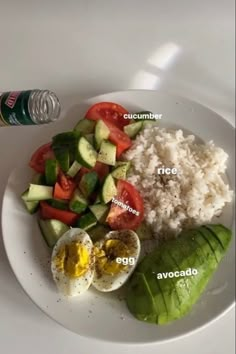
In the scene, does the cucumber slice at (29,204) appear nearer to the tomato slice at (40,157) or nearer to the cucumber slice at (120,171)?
the tomato slice at (40,157)

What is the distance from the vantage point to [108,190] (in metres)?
0.97

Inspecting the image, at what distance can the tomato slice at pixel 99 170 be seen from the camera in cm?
100

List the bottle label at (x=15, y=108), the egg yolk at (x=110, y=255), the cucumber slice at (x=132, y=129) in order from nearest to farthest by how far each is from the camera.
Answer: the bottle label at (x=15, y=108), the egg yolk at (x=110, y=255), the cucumber slice at (x=132, y=129)

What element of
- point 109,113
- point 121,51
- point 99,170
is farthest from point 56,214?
point 121,51

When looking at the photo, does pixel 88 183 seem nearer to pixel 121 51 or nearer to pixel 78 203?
pixel 78 203

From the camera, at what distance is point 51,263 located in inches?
36.5

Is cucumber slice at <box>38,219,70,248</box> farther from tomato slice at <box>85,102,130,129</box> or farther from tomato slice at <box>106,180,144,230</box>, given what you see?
tomato slice at <box>85,102,130,129</box>

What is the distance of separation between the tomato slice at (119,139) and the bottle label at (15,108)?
21 centimetres

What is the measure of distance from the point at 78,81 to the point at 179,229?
0.38 metres

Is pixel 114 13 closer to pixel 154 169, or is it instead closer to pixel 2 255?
pixel 154 169

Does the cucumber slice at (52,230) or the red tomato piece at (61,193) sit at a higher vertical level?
the red tomato piece at (61,193)

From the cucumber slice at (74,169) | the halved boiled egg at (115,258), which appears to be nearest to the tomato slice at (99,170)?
the cucumber slice at (74,169)

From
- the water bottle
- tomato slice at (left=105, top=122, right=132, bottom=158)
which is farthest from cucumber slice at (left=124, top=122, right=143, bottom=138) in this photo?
the water bottle

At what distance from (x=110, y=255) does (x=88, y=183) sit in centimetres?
14
